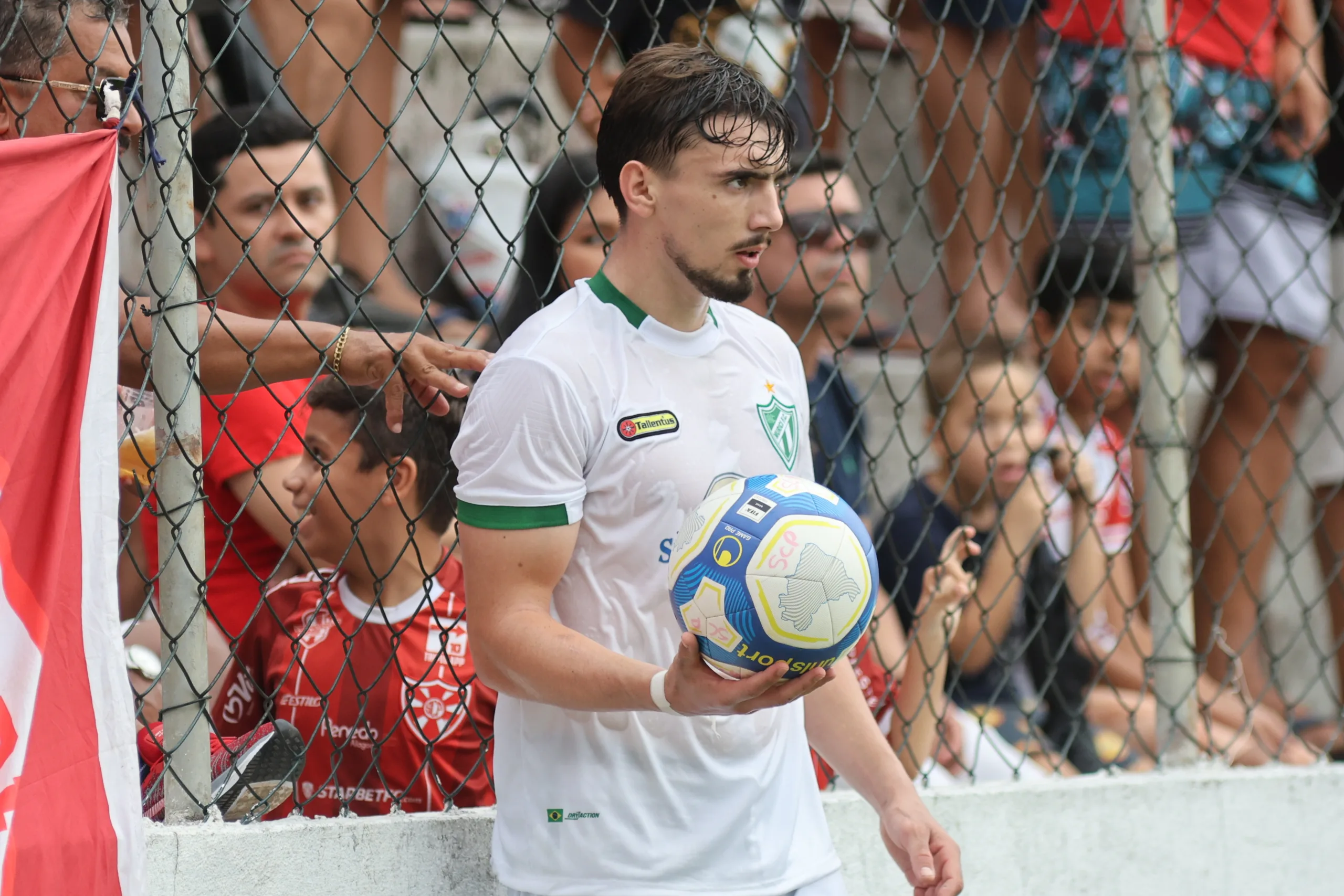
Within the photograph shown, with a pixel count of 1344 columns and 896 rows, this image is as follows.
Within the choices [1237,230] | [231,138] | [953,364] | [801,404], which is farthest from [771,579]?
[1237,230]

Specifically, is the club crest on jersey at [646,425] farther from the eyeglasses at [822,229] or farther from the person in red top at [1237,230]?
the person in red top at [1237,230]

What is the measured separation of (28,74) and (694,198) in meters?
1.30

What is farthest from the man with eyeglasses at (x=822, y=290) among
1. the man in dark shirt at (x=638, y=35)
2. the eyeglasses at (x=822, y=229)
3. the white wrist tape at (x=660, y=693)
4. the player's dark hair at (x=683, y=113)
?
the white wrist tape at (x=660, y=693)

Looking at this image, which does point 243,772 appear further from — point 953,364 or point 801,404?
point 953,364

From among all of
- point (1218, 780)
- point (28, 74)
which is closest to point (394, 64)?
point (28, 74)

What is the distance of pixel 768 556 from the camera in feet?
6.20

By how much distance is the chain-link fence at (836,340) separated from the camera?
8.60 feet

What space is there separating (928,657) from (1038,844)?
0.48 m

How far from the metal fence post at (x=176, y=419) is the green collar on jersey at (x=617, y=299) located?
0.76 meters

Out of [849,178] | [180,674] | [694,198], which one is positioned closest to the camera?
[694,198]

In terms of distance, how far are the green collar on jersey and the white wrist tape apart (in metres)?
0.57

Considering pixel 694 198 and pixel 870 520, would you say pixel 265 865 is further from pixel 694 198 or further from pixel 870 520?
pixel 870 520

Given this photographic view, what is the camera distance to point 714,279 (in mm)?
2189

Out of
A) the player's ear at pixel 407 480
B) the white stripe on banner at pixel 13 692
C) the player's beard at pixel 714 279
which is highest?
the player's beard at pixel 714 279
